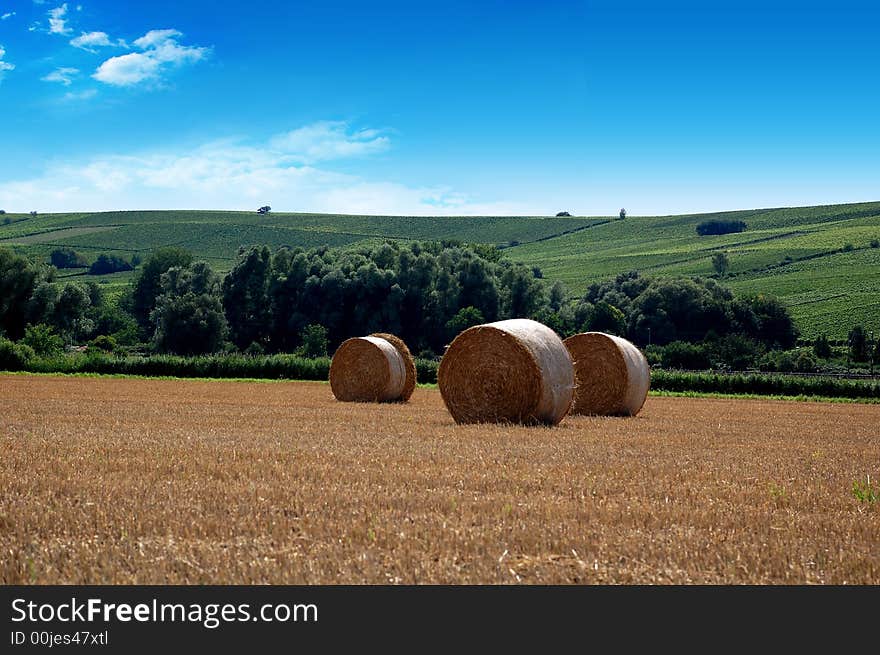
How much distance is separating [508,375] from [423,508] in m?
10.00

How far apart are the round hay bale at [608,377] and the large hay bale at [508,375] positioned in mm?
4505

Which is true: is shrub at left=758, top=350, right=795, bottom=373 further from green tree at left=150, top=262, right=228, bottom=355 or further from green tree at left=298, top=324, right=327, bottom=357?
green tree at left=150, top=262, right=228, bottom=355

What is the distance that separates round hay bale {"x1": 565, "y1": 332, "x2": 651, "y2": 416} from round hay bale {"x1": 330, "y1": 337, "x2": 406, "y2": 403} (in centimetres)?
644

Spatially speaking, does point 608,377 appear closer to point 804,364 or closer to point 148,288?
point 804,364

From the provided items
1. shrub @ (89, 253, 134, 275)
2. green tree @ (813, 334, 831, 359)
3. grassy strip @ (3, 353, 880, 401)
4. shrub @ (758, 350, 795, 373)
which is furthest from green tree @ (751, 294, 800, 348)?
shrub @ (89, 253, 134, 275)

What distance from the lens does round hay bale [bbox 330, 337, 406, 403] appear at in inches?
1086

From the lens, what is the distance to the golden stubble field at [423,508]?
20.2 ft

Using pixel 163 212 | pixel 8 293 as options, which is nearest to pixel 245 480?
pixel 8 293

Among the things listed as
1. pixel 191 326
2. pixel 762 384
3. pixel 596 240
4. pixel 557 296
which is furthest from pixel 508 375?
pixel 596 240

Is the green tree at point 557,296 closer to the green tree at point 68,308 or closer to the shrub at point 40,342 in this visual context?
the green tree at point 68,308

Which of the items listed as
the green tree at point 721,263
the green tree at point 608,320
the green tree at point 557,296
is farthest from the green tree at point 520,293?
the green tree at point 721,263

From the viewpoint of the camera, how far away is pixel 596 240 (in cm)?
15100
